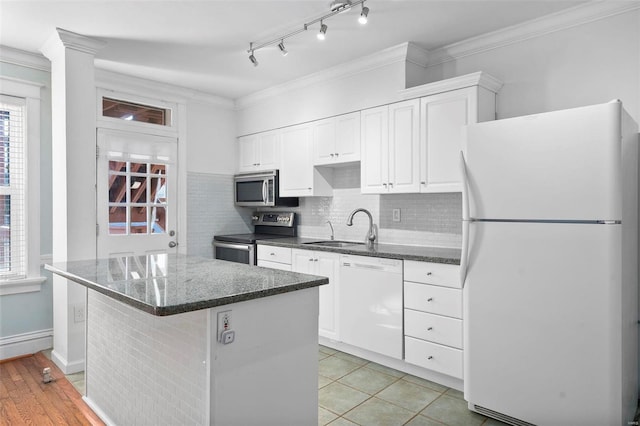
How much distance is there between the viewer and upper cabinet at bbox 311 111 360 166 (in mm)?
3801

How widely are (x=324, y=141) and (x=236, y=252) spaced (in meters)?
1.60

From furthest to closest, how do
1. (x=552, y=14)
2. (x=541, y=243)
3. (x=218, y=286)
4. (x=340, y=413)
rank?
(x=552, y=14), (x=340, y=413), (x=541, y=243), (x=218, y=286)

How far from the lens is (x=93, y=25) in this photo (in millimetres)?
3072

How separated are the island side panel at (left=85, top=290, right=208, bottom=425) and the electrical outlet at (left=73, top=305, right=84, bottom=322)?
0.81 metres

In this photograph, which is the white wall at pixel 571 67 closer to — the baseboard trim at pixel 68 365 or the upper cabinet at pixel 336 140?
the upper cabinet at pixel 336 140

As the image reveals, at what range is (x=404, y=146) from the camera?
11.1 feet

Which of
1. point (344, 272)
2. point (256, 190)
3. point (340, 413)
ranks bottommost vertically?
point (340, 413)

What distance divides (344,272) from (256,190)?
1834 millimetres

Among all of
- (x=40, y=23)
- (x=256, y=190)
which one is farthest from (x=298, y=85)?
(x=40, y=23)

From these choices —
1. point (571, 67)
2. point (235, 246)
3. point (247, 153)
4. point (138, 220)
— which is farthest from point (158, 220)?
point (571, 67)

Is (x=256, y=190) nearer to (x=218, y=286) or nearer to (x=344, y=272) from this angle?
(x=344, y=272)

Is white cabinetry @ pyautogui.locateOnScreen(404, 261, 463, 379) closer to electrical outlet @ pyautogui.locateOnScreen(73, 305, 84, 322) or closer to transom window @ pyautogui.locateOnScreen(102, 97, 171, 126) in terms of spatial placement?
electrical outlet @ pyautogui.locateOnScreen(73, 305, 84, 322)

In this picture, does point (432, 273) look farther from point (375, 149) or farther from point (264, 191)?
point (264, 191)

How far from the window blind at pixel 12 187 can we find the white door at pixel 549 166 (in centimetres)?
374
